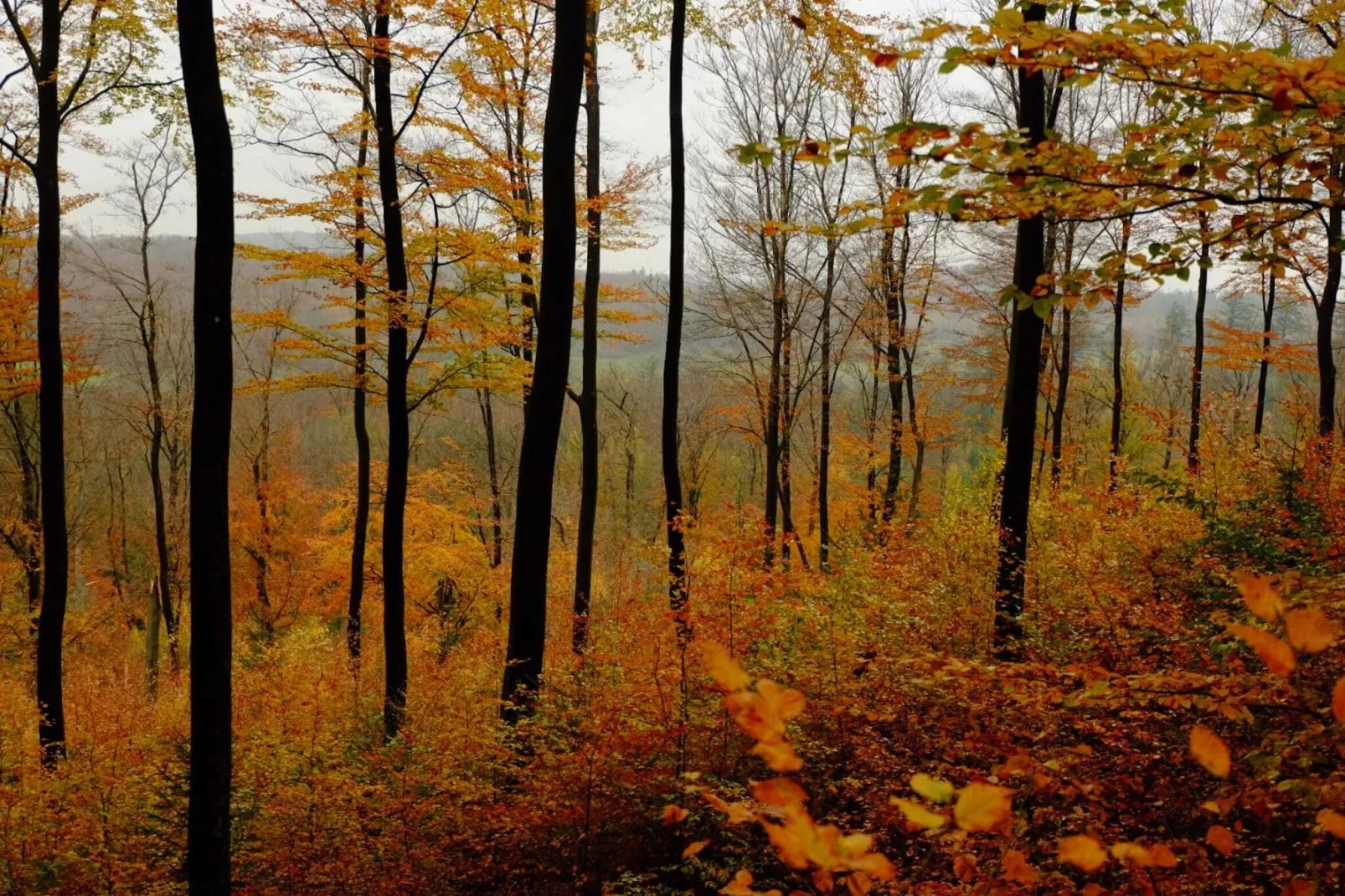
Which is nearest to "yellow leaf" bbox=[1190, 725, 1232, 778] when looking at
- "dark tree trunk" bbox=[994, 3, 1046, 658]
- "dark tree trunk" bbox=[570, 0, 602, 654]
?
"dark tree trunk" bbox=[994, 3, 1046, 658]

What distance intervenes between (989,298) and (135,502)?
100 ft

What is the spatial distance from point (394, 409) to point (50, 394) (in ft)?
13.3

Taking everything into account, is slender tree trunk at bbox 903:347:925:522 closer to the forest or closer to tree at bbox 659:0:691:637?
the forest

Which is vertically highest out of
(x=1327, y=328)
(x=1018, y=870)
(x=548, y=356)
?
(x=1327, y=328)

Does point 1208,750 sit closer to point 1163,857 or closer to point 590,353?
point 1163,857

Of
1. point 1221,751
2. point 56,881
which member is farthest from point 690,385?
point 1221,751

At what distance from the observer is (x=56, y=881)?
18.7 feet

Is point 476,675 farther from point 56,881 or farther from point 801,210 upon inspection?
point 801,210

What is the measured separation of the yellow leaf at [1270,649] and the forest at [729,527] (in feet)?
0.05

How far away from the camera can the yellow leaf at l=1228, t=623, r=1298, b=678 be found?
112 cm

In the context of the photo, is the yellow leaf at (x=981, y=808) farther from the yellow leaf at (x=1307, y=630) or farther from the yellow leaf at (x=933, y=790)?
the yellow leaf at (x=1307, y=630)

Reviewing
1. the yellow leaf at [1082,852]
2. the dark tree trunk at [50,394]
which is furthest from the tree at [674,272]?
the dark tree trunk at [50,394]

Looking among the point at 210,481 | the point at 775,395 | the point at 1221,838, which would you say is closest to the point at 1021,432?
the point at 1221,838

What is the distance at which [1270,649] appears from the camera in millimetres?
1146
